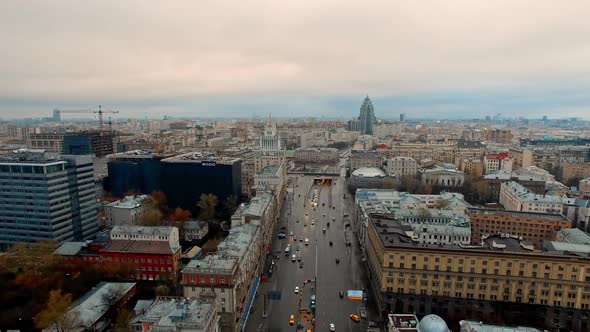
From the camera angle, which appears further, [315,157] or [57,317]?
[315,157]

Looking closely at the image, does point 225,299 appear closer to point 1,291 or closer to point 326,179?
point 1,291

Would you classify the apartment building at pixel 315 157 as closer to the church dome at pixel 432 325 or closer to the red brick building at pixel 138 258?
the red brick building at pixel 138 258

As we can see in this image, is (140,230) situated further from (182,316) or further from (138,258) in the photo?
(182,316)

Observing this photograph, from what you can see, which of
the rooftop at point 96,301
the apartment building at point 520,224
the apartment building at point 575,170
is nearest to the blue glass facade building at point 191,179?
the rooftop at point 96,301

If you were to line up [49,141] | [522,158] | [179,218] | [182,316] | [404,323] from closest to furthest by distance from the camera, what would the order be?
[182,316] → [404,323] → [179,218] → [522,158] → [49,141]

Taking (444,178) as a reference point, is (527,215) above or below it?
above

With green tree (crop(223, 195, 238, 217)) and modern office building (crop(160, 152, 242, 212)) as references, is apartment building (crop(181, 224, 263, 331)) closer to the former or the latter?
green tree (crop(223, 195, 238, 217))

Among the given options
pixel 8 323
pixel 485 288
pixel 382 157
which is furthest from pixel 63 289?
pixel 382 157

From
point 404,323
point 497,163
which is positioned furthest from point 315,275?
point 497,163
